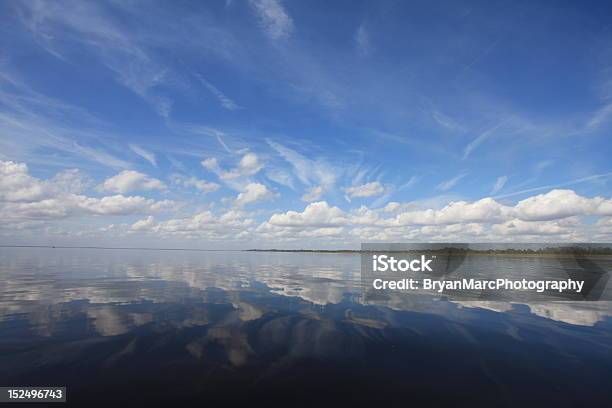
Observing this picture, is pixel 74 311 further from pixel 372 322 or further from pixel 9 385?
pixel 372 322

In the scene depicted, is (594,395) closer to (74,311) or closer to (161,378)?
(161,378)

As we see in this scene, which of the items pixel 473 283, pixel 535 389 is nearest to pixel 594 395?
pixel 535 389

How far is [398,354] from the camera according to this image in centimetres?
1316

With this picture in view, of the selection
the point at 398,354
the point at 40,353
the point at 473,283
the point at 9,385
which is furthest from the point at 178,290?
the point at 473,283

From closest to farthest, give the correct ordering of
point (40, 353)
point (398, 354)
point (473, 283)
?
point (40, 353) < point (398, 354) < point (473, 283)

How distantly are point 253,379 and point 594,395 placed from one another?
34.8 ft

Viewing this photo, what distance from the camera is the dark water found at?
9.58m

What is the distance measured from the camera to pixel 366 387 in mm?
10047

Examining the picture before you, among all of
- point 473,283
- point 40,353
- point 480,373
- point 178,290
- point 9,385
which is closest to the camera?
point 9,385

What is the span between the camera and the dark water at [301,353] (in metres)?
9.58

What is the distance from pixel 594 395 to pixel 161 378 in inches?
533

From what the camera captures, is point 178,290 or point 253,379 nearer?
point 253,379

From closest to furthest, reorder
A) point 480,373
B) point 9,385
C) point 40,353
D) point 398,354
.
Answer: point 9,385 → point 480,373 → point 40,353 → point 398,354

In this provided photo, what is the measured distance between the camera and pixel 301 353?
42.7 ft
